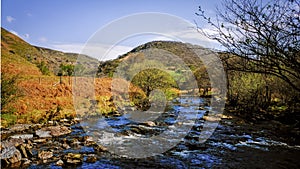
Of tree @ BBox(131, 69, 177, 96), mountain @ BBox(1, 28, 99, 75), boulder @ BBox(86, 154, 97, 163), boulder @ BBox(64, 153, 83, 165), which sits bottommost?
boulder @ BBox(86, 154, 97, 163)

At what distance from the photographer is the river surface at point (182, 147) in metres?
8.72

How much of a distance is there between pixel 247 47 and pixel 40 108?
16.9 m

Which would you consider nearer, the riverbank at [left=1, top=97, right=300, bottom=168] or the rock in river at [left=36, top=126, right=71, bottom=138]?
the riverbank at [left=1, top=97, right=300, bottom=168]

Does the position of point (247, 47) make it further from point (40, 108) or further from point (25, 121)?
point (40, 108)

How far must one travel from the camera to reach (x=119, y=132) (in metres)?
13.6

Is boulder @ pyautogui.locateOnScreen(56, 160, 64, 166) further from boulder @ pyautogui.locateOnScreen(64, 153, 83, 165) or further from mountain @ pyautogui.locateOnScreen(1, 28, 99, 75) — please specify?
mountain @ pyautogui.locateOnScreen(1, 28, 99, 75)

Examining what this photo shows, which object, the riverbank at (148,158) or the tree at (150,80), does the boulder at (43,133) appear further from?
the tree at (150,80)

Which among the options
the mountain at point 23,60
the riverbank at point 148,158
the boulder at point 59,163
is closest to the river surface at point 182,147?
the riverbank at point 148,158

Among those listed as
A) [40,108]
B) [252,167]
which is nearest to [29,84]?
[40,108]

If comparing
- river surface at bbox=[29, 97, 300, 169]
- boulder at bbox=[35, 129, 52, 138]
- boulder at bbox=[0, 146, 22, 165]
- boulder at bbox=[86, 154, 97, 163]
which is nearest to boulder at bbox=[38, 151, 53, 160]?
river surface at bbox=[29, 97, 300, 169]

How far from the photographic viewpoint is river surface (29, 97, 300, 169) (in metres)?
8.72

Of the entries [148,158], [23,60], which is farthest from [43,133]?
[23,60]

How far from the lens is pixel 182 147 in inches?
431

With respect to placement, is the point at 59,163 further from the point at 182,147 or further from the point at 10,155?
the point at 182,147
